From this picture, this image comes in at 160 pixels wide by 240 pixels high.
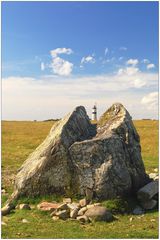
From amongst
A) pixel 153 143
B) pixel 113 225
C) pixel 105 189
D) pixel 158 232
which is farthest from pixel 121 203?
pixel 153 143

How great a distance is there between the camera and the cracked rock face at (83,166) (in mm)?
20109

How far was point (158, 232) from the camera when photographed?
15.7 m

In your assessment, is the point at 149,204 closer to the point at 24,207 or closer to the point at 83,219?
the point at 83,219

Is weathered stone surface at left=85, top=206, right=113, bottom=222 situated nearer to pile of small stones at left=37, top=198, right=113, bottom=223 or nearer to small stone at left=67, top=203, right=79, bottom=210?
pile of small stones at left=37, top=198, right=113, bottom=223

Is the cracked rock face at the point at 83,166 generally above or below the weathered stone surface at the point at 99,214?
above

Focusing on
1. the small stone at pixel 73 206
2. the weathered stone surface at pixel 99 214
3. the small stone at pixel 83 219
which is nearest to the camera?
the small stone at pixel 83 219

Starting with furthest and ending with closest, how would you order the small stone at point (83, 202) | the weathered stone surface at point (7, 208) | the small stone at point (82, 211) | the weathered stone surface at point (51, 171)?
the weathered stone surface at point (51, 171) → the small stone at point (83, 202) → the weathered stone surface at point (7, 208) → the small stone at point (82, 211)

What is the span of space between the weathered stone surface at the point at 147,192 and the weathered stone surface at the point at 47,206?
3995 millimetres

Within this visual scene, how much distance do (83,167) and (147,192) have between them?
3.28 m

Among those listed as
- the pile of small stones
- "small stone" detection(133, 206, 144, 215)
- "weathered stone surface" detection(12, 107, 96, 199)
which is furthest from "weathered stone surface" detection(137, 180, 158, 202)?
"weathered stone surface" detection(12, 107, 96, 199)

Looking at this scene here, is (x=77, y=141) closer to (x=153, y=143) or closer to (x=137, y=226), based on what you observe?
(x=137, y=226)

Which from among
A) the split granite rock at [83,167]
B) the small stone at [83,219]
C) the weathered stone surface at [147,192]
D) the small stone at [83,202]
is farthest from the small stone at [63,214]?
Result: the weathered stone surface at [147,192]

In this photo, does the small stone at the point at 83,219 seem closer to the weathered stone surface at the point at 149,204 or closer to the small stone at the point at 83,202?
the small stone at the point at 83,202

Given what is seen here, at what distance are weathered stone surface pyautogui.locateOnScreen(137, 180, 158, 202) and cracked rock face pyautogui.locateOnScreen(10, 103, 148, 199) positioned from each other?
693 millimetres
